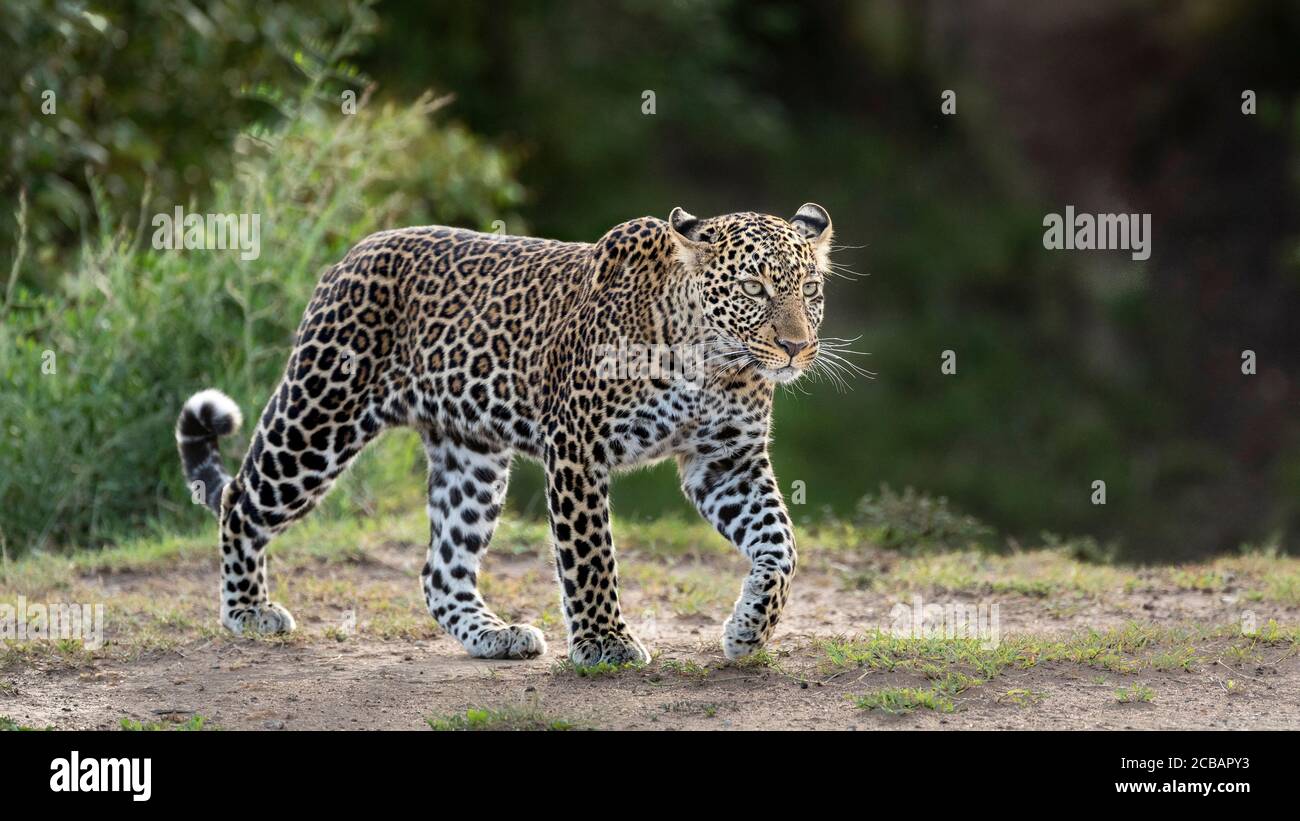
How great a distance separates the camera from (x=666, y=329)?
7.39 m

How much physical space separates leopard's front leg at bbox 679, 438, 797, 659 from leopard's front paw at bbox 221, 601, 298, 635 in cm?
209

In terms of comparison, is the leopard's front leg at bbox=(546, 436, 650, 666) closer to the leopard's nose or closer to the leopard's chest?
the leopard's chest

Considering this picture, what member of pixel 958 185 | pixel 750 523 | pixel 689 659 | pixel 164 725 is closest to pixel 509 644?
pixel 689 659

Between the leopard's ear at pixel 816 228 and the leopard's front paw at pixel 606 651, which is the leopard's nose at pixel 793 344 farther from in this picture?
the leopard's front paw at pixel 606 651

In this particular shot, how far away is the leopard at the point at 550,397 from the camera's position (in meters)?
7.29

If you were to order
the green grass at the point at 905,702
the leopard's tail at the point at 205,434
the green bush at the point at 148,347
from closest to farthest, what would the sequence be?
the green grass at the point at 905,702
the leopard's tail at the point at 205,434
the green bush at the point at 148,347

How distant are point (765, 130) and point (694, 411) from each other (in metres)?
17.4

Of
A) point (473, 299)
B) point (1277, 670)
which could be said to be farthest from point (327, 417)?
point (1277, 670)

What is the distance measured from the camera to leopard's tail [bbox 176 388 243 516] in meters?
8.63

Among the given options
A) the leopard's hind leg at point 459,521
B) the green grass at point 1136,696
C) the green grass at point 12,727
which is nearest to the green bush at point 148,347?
the leopard's hind leg at point 459,521

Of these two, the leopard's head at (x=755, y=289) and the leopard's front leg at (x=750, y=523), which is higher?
the leopard's head at (x=755, y=289)

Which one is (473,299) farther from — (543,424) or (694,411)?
(694,411)

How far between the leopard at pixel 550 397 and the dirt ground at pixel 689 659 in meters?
0.28

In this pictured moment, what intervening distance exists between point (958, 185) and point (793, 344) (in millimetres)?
18998
